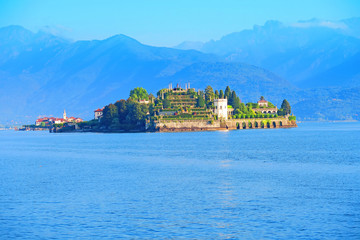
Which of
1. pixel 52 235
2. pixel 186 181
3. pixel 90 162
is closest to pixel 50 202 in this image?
pixel 52 235

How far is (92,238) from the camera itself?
3631cm

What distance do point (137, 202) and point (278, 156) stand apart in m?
44.0

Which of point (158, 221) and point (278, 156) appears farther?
point (278, 156)

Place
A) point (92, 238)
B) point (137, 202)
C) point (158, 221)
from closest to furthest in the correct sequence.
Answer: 1. point (92, 238)
2. point (158, 221)
3. point (137, 202)

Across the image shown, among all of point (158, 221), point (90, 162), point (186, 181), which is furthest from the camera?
point (90, 162)

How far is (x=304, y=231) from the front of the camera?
37.0m

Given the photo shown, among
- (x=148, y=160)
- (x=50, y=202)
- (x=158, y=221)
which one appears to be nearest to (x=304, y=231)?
(x=158, y=221)

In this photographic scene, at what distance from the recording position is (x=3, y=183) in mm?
59375

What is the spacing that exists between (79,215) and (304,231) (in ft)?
53.0

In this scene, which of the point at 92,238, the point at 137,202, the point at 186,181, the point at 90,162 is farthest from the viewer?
the point at 90,162

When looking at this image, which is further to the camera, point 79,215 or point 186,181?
point 186,181

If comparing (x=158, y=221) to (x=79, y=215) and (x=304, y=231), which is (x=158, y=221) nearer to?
(x=79, y=215)

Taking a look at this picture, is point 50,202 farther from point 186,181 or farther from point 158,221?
point 186,181

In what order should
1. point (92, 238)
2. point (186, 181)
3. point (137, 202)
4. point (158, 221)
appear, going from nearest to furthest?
point (92, 238) < point (158, 221) < point (137, 202) < point (186, 181)
